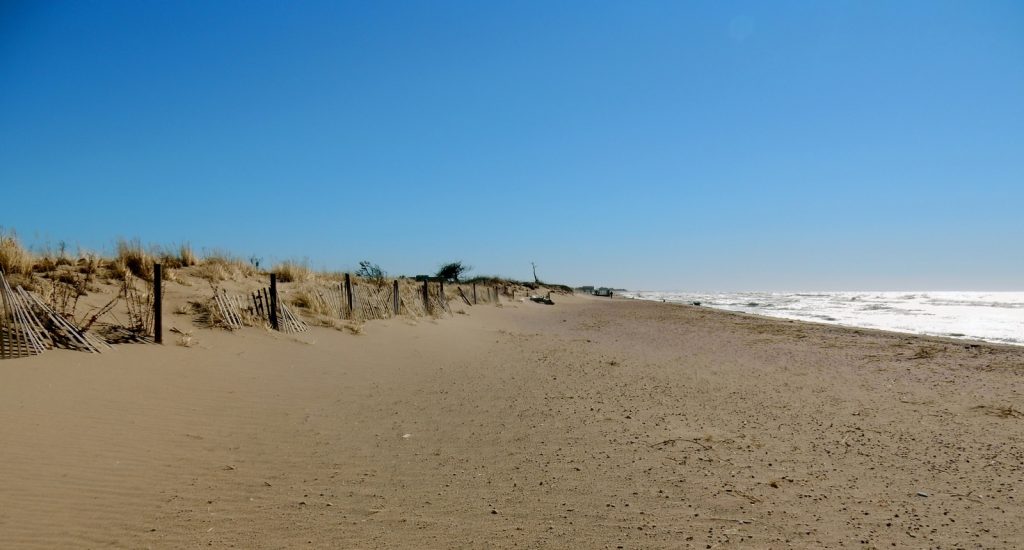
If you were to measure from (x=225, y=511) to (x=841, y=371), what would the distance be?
11.2 m

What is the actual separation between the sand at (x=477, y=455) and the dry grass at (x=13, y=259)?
3.16 meters

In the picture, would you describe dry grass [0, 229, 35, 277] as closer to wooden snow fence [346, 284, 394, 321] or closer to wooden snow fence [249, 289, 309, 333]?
wooden snow fence [249, 289, 309, 333]

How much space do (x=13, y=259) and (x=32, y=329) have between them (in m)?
3.66

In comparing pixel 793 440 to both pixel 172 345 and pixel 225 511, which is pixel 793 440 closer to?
pixel 225 511

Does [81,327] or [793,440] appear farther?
[81,327]

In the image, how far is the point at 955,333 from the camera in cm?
1903

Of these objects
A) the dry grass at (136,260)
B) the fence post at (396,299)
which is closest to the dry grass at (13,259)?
the dry grass at (136,260)

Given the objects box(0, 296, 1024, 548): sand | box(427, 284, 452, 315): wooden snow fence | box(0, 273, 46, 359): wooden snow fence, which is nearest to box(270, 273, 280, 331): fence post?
box(0, 296, 1024, 548): sand

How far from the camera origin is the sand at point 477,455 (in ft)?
12.7

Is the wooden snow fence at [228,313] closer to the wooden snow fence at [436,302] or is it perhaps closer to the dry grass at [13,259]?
the dry grass at [13,259]

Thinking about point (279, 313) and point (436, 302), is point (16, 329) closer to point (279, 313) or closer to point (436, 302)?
point (279, 313)

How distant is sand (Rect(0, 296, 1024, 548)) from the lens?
3881 millimetres

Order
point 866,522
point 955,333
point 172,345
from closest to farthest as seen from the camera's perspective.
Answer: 1. point 866,522
2. point 172,345
3. point 955,333

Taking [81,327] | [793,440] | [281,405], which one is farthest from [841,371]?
[81,327]
